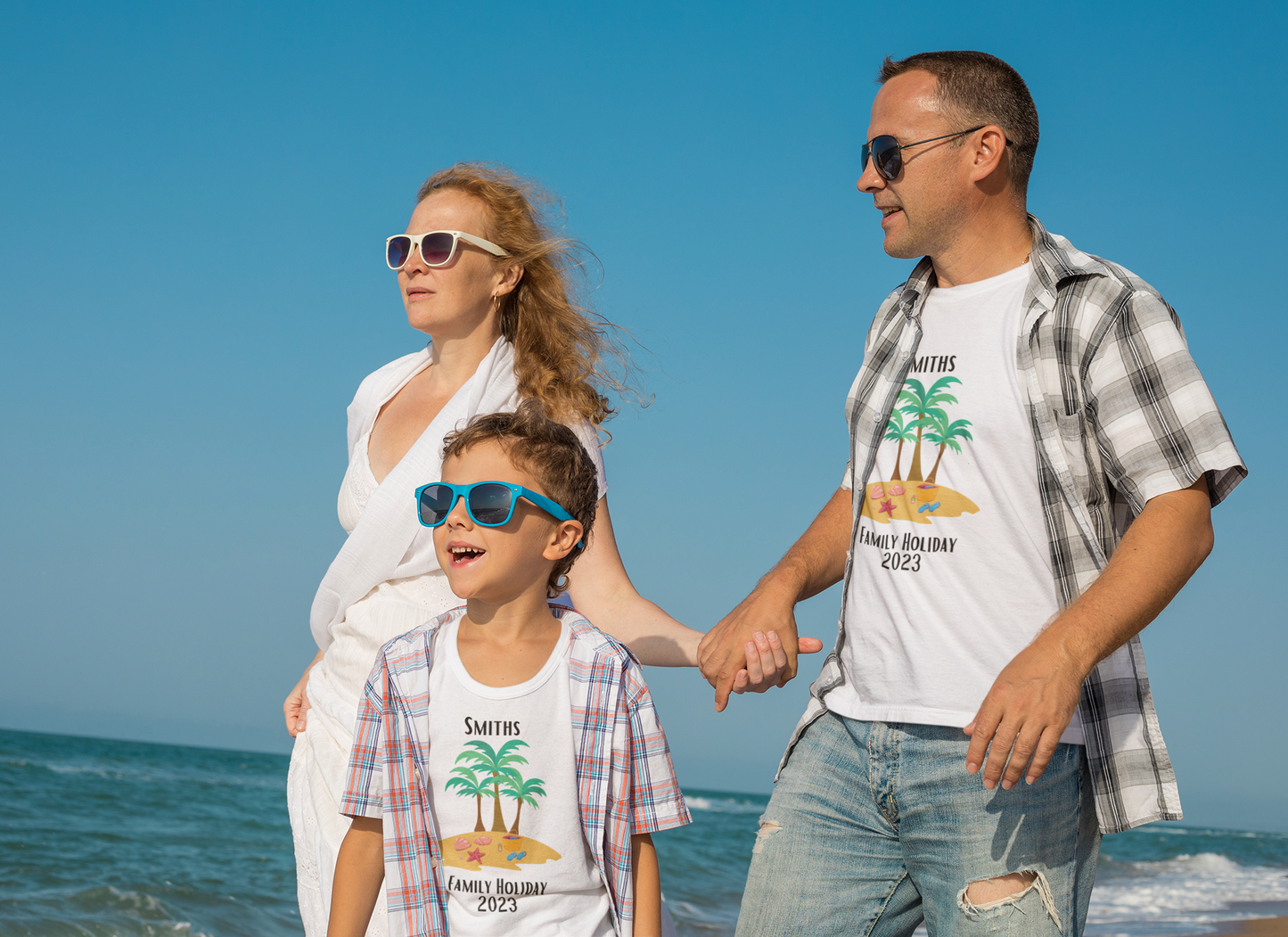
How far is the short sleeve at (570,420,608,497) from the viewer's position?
293cm

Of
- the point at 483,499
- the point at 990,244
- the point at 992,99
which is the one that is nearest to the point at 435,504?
the point at 483,499

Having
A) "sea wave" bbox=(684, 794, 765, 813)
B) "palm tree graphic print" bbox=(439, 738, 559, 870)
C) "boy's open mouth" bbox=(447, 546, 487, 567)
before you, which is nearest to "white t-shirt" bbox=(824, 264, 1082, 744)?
"palm tree graphic print" bbox=(439, 738, 559, 870)

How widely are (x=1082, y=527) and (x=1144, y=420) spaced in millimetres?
245

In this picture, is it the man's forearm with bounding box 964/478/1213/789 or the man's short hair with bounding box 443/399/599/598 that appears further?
the man's short hair with bounding box 443/399/599/598

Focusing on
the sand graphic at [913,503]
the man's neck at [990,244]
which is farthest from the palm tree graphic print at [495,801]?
the man's neck at [990,244]

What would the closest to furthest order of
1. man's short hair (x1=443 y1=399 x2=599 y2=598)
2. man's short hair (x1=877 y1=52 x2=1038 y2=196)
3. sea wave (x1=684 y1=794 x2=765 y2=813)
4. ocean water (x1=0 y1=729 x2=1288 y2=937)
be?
1. man's short hair (x1=443 y1=399 x2=599 y2=598)
2. man's short hair (x1=877 y1=52 x2=1038 y2=196)
3. ocean water (x1=0 y1=729 x2=1288 y2=937)
4. sea wave (x1=684 y1=794 x2=765 y2=813)

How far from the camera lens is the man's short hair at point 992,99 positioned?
104 inches

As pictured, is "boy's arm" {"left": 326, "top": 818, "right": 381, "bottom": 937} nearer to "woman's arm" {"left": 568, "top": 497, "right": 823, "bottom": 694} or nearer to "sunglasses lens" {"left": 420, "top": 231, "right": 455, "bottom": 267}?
"woman's arm" {"left": 568, "top": 497, "right": 823, "bottom": 694}

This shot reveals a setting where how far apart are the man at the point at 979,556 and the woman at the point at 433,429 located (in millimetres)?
488

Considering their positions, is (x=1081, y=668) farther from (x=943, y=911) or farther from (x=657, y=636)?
(x=657, y=636)

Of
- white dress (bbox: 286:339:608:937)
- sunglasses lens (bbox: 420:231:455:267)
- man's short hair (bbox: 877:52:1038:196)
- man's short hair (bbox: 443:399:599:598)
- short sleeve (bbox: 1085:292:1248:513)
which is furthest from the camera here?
sunglasses lens (bbox: 420:231:455:267)

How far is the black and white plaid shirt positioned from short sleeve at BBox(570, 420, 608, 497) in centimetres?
110

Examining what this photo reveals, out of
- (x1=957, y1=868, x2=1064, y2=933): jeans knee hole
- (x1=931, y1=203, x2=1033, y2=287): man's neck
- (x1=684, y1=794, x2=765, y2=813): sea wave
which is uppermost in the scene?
(x1=931, y1=203, x2=1033, y2=287): man's neck

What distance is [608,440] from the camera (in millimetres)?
3150
